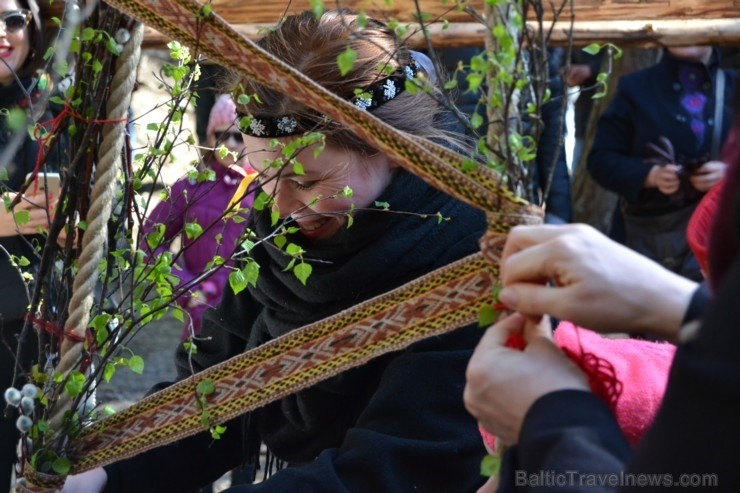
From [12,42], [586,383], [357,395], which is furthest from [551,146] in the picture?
[586,383]

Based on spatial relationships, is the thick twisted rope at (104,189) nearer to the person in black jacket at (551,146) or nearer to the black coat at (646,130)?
the person in black jacket at (551,146)

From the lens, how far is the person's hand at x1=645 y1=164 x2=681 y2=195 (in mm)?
4031

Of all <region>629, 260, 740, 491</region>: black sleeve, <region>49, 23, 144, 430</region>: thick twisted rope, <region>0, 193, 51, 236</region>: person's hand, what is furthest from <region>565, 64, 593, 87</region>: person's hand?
<region>629, 260, 740, 491</region>: black sleeve

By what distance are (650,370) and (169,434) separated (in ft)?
2.59

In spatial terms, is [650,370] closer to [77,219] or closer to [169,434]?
[169,434]

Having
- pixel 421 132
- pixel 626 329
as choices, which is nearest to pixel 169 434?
pixel 421 132

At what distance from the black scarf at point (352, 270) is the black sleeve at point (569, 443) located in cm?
82

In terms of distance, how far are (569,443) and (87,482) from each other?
1.24 metres

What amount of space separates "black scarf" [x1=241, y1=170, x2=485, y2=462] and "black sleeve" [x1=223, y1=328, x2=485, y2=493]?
15 centimetres

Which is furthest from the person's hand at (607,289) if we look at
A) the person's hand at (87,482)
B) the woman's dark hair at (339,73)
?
the person's hand at (87,482)

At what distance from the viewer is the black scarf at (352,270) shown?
194 centimetres

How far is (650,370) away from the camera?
4.85 ft

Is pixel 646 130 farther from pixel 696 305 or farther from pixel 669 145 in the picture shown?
pixel 696 305

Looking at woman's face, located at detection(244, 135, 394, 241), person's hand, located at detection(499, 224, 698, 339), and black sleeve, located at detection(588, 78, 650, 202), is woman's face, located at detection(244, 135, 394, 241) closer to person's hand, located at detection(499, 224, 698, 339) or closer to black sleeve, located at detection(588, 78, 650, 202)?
person's hand, located at detection(499, 224, 698, 339)
